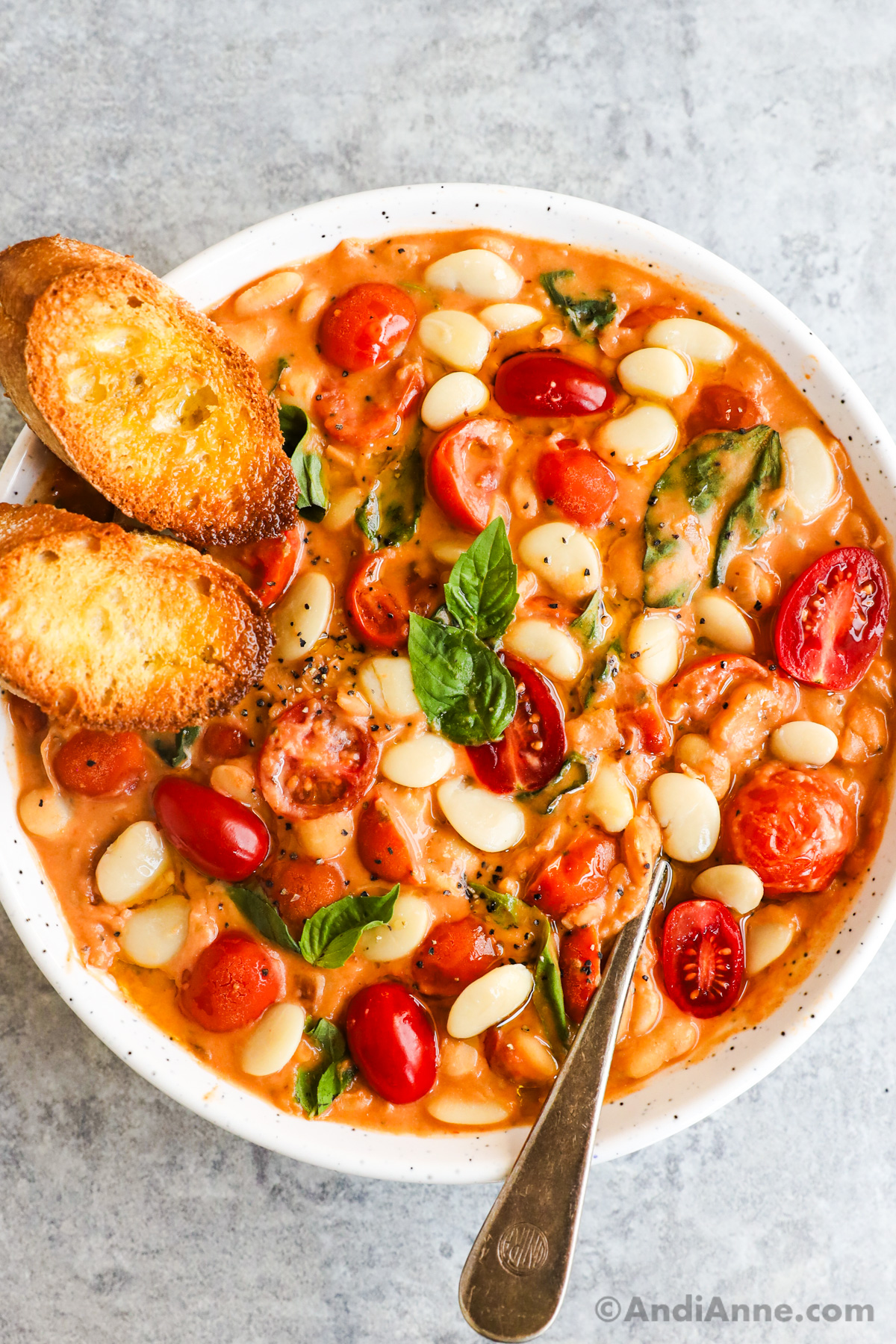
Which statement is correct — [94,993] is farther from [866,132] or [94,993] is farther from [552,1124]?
[866,132]

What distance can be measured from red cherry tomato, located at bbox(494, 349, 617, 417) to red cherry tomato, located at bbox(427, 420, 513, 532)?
8cm

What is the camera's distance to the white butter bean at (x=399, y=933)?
2.45 metres

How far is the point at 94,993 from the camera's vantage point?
2.45 metres

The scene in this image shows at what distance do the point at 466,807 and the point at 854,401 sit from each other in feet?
4.61

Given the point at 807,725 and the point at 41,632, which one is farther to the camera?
the point at 807,725

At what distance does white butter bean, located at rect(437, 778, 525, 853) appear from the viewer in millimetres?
2486

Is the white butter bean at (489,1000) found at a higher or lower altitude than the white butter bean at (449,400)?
lower

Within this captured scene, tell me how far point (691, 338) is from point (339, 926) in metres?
1.69

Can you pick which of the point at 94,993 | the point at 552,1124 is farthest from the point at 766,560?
the point at 94,993

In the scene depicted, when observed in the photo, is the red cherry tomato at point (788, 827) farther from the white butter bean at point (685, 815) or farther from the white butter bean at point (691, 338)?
the white butter bean at point (691, 338)

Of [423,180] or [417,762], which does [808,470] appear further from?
[423,180]

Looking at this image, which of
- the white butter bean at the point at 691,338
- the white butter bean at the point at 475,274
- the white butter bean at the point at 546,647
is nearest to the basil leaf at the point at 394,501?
the white butter bean at the point at 546,647

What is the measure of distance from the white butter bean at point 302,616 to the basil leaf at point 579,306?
918 mm

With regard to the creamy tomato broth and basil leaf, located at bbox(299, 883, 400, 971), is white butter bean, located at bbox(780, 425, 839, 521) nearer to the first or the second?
the creamy tomato broth
